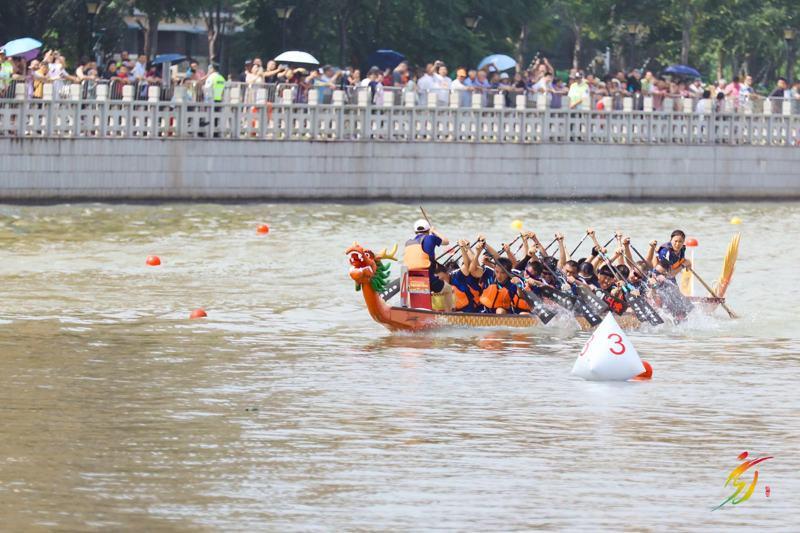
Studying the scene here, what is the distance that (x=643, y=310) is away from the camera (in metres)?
24.2

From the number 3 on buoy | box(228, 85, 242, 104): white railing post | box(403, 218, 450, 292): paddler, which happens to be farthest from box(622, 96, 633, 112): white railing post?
the number 3 on buoy

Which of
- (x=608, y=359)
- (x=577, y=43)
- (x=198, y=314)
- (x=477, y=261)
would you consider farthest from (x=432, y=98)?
(x=577, y=43)

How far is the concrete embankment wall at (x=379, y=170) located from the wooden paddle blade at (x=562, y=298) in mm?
15652

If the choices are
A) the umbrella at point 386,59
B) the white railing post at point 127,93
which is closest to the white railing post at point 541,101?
the umbrella at point 386,59

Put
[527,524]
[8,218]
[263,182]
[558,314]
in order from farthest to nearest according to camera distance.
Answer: [263,182] → [8,218] → [558,314] → [527,524]

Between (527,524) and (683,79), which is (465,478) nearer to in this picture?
(527,524)

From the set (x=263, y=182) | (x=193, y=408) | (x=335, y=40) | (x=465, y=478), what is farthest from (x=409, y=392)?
(x=335, y=40)

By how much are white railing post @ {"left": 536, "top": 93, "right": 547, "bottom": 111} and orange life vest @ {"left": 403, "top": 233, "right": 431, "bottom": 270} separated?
18743 mm

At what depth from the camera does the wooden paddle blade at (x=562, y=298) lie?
23.9 meters

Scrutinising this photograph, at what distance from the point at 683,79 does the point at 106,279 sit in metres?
24.8

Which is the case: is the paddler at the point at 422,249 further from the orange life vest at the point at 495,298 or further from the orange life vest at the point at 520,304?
the orange life vest at the point at 520,304

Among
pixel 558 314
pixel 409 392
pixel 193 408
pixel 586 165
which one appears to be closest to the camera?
pixel 193 408

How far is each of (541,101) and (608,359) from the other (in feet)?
73.6

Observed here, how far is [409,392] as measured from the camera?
62.2 feet
